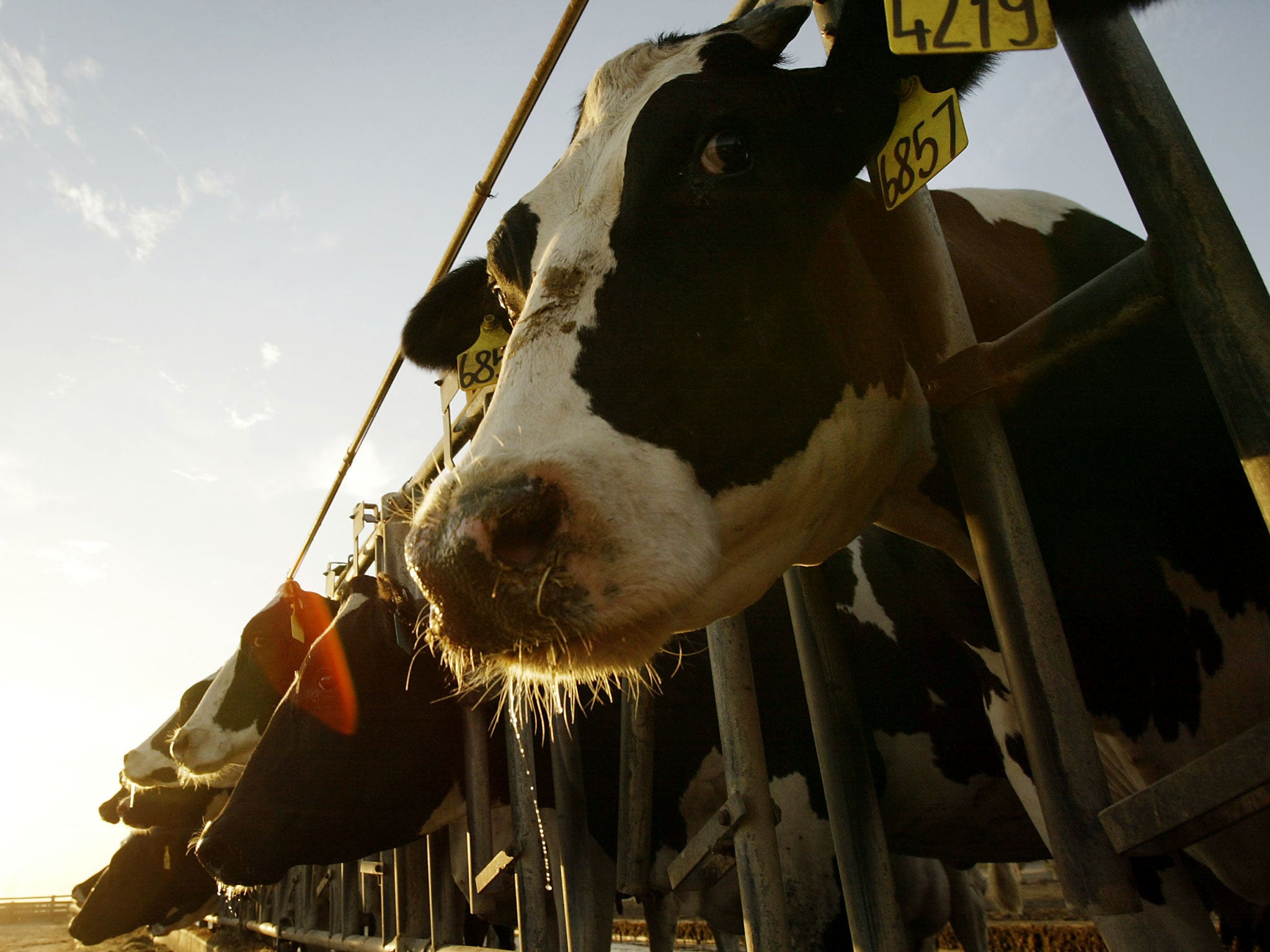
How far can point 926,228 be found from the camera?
1.68 metres

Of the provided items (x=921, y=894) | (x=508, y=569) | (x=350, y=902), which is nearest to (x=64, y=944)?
(x=350, y=902)

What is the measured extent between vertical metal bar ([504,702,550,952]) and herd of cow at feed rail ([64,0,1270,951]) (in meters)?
0.76

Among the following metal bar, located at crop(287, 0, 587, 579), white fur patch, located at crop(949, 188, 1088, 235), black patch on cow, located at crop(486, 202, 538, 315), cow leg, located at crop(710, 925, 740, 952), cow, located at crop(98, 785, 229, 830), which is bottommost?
cow leg, located at crop(710, 925, 740, 952)

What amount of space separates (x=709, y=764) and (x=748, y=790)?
153cm

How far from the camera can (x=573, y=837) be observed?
2621 mm

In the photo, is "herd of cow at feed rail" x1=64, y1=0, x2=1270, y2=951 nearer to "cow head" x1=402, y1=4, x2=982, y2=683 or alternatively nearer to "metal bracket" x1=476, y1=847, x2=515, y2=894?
"cow head" x1=402, y1=4, x2=982, y2=683

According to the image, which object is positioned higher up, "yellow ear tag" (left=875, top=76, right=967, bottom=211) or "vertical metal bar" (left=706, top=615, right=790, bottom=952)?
"yellow ear tag" (left=875, top=76, right=967, bottom=211)

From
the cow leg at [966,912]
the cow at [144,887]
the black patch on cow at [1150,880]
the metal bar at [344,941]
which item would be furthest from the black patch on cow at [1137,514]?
the cow at [144,887]

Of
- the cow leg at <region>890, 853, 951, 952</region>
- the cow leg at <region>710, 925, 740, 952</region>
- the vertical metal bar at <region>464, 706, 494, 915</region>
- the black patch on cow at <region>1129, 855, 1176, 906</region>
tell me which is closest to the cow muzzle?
the black patch on cow at <region>1129, 855, 1176, 906</region>

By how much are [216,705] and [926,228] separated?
5.65 meters

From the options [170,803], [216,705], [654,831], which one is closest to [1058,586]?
[654,831]

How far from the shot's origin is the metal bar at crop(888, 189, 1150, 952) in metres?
1.14

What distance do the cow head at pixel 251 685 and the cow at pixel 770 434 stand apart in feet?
14.1

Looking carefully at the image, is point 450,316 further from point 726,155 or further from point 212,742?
point 212,742
